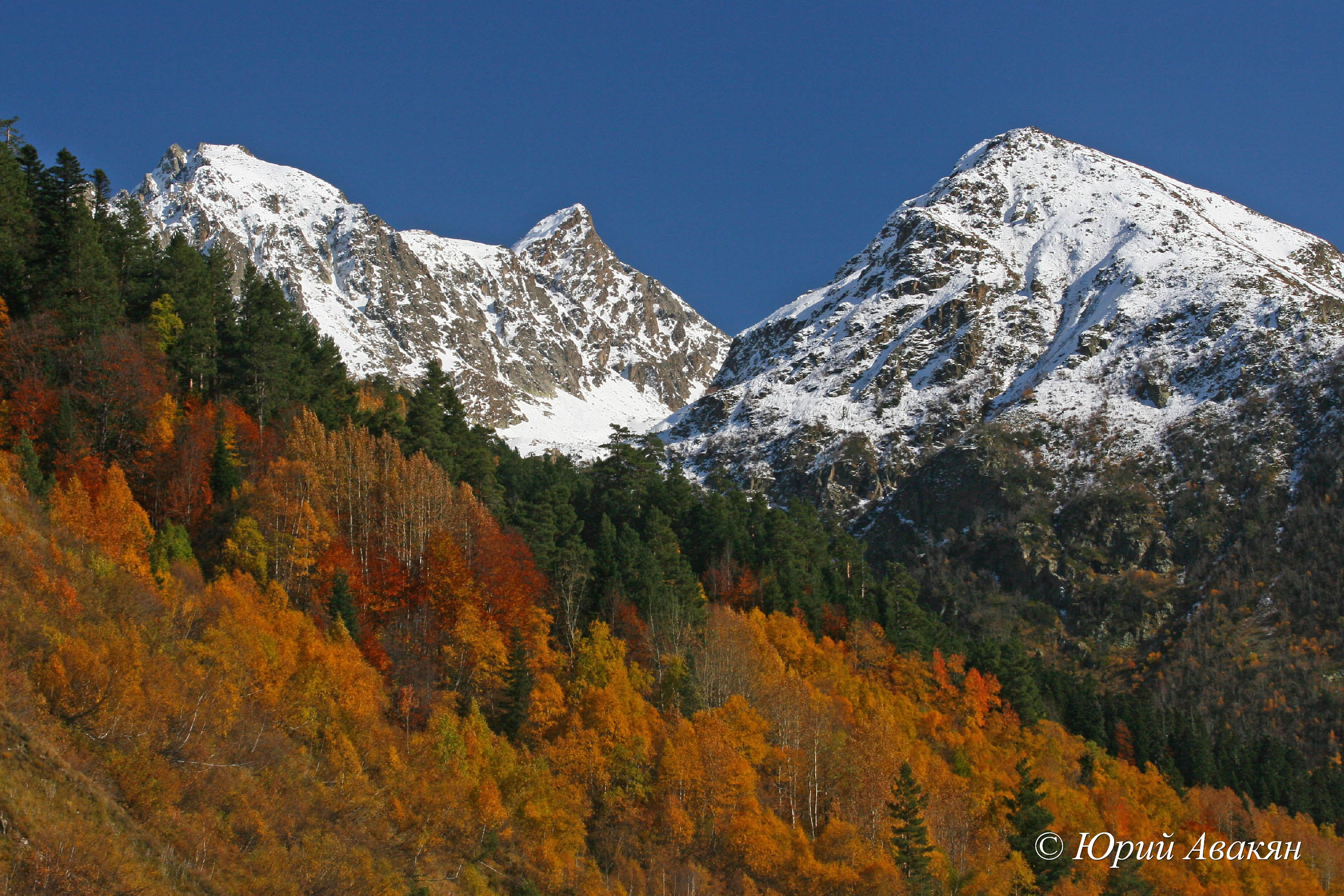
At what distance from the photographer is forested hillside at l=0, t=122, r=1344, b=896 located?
38.9 m

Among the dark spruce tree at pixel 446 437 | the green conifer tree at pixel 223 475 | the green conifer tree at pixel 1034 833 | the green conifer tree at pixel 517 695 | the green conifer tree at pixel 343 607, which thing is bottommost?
the green conifer tree at pixel 1034 833

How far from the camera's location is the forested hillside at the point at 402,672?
38.9 m

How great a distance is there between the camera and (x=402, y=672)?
200 ft

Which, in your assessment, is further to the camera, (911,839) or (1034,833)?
(1034,833)

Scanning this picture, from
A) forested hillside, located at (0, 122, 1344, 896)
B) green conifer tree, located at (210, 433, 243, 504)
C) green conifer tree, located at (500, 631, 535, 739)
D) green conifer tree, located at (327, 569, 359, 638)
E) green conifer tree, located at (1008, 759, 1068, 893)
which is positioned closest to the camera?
forested hillside, located at (0, 122, 1344, 896)

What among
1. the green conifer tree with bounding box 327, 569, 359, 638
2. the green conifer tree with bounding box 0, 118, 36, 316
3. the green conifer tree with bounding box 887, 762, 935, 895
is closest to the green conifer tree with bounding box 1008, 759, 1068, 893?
the green conifer tree with bounding box 887, 762, 935, 895

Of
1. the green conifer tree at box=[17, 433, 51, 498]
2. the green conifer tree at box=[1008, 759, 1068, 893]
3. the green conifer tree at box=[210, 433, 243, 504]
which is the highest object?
the green conifer tree at box=[210, 433, 243, 504]

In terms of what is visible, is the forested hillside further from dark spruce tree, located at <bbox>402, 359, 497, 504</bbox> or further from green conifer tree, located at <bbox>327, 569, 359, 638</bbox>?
dark spruce tree, located at <bbox>402, 359, 497, 504</bbox>

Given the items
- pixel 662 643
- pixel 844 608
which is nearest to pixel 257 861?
pixel 662 643

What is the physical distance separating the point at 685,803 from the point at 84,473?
39480 mm

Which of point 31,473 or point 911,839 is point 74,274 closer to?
point 31,473

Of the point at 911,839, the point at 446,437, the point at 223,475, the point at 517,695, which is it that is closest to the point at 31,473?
the point at 223,475

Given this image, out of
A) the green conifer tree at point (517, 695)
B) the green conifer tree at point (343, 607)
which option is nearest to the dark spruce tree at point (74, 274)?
the green conifer tree at point (343, 607)

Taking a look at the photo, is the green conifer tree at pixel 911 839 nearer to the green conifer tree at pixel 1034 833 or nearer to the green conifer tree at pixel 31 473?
the green conifer tree at pixel 1034 833
